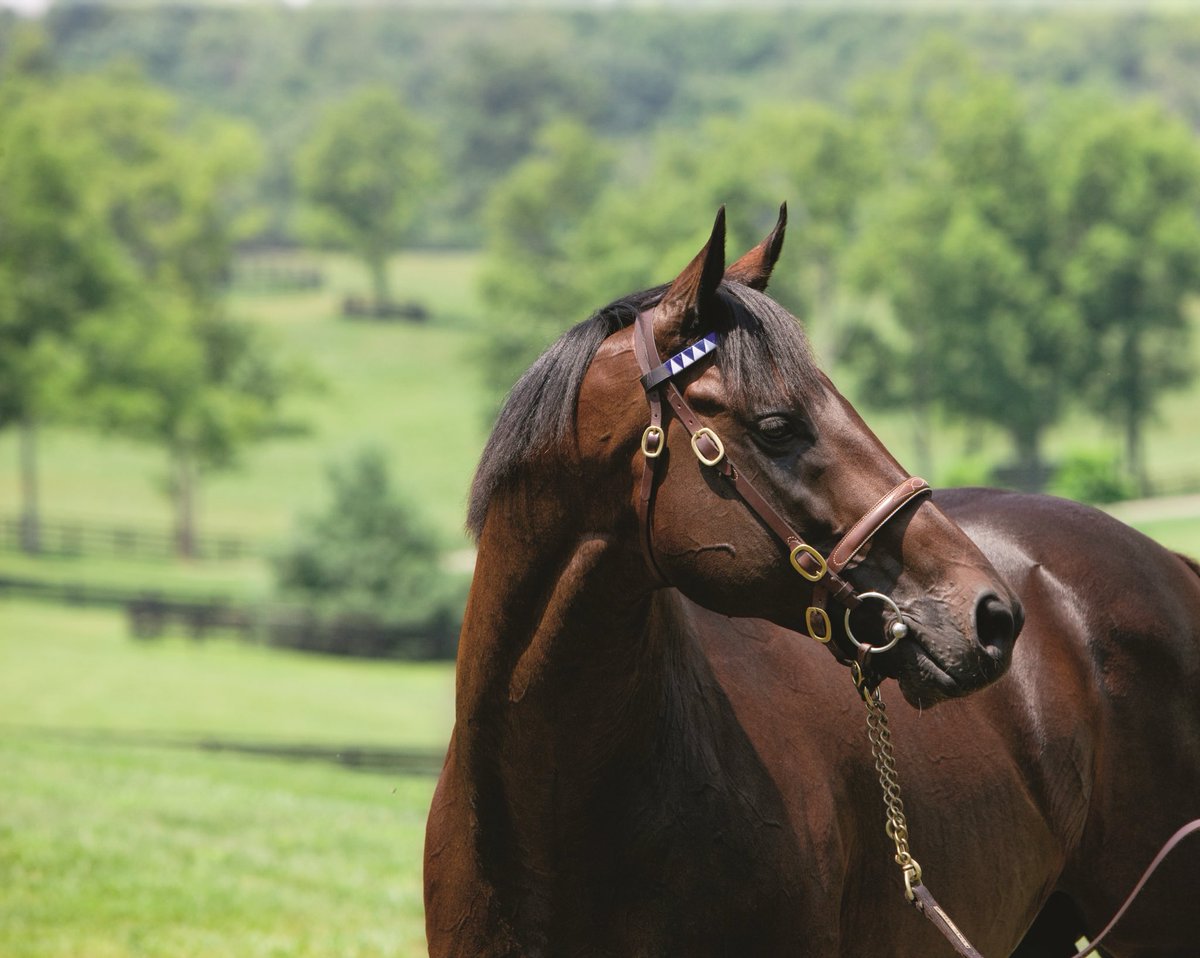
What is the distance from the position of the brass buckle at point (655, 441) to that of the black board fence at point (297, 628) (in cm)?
3119

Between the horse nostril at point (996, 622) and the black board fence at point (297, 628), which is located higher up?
the horse nostril at point (996, 622)

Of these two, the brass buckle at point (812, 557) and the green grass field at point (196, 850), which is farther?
the green grass field at point (196, 850)

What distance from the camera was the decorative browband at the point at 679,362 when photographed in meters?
2.98

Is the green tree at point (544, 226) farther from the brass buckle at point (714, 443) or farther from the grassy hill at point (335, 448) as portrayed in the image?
the brass buckle at point (714, 443)

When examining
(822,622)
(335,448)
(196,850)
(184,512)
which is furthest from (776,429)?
(335,448)

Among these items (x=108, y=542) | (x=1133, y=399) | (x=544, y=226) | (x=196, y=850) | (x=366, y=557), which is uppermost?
(x=544, y=226)

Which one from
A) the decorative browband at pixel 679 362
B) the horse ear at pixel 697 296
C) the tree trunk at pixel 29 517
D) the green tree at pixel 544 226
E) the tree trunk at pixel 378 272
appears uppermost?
the horse ear at pixel 697 296

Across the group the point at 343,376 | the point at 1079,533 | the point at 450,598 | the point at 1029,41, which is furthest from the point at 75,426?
the point at 1029,41

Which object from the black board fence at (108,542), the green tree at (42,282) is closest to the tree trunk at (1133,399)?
the black board fence at (108,542)

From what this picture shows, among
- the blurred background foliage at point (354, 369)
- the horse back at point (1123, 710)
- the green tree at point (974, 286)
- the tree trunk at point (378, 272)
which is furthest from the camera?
the tree trunk at point (378, 272)

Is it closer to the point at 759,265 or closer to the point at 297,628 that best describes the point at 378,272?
the point at 297,628

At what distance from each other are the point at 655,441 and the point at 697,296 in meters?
0.32

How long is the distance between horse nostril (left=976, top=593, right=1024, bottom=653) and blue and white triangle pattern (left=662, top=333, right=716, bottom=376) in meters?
0.78

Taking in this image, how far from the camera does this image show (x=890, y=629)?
112 inches
